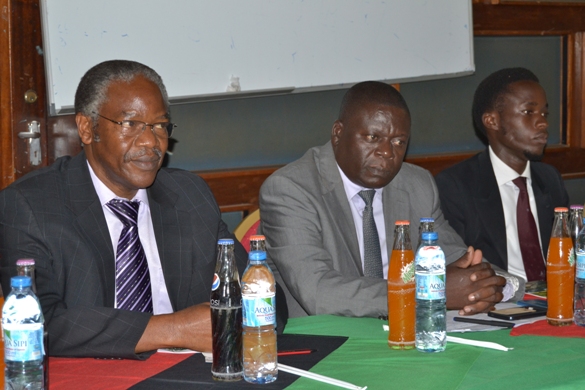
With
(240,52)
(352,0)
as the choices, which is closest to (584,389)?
(240,52)

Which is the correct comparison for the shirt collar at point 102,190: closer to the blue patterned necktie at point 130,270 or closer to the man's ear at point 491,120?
the blue patterned necktie at point 130,270

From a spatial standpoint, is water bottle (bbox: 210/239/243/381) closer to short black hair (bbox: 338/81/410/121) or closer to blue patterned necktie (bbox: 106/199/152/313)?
blue patterned necktie (bbox: 106/199/152/313)

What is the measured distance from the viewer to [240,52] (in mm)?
3619

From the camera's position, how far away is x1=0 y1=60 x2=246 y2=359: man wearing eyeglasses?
196cm

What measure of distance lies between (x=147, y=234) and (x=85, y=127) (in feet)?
1.26

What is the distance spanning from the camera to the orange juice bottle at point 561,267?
6.68ft

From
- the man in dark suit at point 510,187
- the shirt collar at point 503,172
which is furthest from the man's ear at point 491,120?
the shirt collar at point 503,172

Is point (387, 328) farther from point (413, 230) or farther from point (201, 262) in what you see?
point (413, 230)

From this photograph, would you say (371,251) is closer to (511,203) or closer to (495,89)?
(511,203)

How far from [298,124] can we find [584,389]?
2.76 meters

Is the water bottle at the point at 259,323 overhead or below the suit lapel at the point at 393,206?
below

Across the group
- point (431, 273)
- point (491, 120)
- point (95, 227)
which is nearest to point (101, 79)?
point (95, 227)

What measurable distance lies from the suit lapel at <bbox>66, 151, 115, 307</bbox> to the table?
48 centimetres

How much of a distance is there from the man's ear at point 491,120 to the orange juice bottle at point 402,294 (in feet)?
6.12
